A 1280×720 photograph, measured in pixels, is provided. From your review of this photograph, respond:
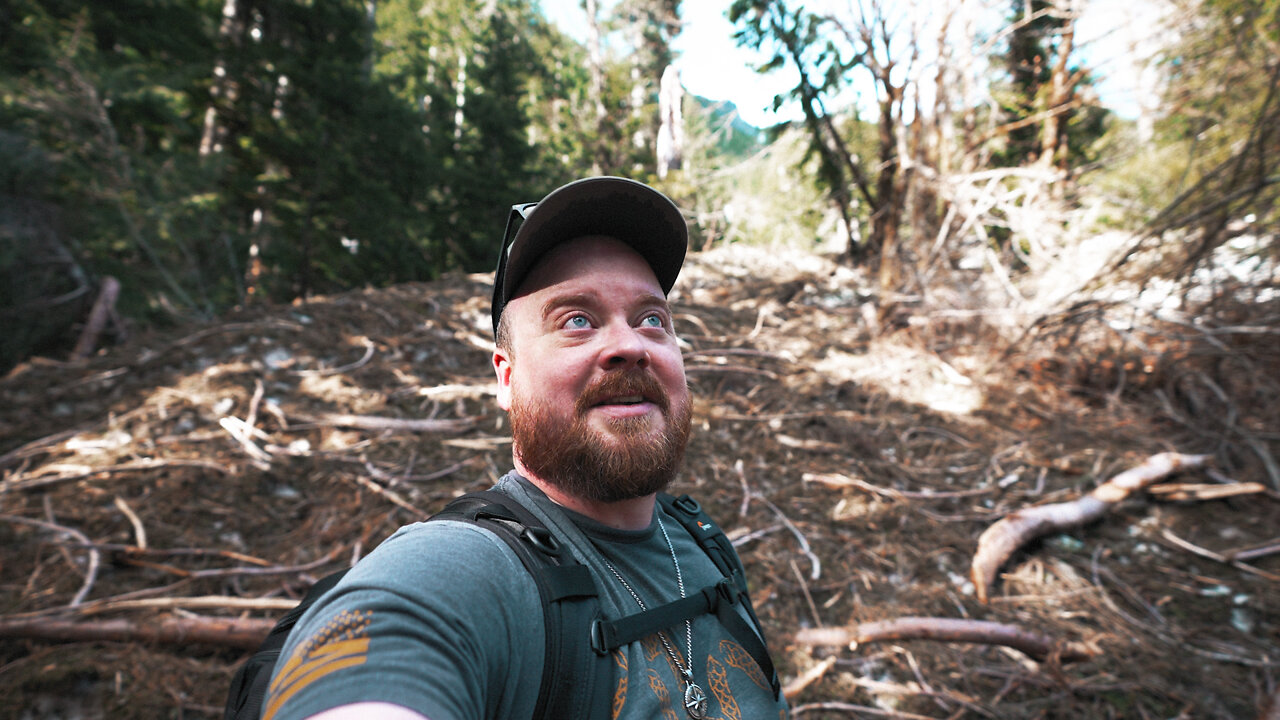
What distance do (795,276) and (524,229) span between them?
836 cm

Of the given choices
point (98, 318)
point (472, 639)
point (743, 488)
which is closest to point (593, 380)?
point (472, 639)

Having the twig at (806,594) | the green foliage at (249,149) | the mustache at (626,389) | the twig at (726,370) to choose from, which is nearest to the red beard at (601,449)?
the mustache at (626,389)

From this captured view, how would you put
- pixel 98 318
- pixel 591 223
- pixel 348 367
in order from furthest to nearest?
pixel 98 318
pixel 348 367
pixel 591 223

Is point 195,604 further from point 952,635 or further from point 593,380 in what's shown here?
point 952,635

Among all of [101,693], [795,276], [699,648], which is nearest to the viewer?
[699,648]

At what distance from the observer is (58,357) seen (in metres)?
6.30

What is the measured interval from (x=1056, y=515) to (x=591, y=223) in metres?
4.44

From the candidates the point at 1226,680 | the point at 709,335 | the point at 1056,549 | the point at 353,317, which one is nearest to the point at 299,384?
the point at 353,317

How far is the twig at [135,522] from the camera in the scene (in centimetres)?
321

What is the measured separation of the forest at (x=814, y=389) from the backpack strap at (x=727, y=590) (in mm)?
224

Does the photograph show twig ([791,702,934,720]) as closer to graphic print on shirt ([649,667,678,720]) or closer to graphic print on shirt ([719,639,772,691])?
graphic print on shirt ([719,639,772,691])

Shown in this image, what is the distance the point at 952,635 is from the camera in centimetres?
302

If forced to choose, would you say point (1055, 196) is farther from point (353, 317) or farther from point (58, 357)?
point (58, 357)

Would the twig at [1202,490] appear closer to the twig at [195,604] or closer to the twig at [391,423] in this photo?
the twig at [391,423]
